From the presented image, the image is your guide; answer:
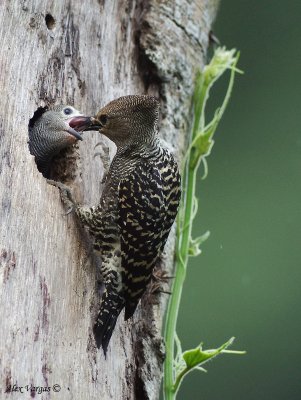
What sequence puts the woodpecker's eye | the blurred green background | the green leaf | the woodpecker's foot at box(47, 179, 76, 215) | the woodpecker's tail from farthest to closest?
the blurred green background
the woodpecker's eye
the green leaf
the woodpecker's foot at box(47, 179, 76, 215)
the woodpecker's tail

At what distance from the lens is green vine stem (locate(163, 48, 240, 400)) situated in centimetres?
419

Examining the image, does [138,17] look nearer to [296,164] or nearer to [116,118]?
[116,118]

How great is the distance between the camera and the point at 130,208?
155 inches

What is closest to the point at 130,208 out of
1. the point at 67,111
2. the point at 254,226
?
the point at 67,111

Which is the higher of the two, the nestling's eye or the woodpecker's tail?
the nestling's eye

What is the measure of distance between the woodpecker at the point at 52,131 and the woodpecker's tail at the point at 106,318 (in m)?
0.80

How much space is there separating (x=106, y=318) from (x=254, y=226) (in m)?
3.59

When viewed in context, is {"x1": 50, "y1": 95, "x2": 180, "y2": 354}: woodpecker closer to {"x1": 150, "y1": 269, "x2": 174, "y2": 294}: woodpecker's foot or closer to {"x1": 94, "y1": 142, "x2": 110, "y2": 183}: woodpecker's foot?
{"x1": 94, "y1": 142, "x2": 110, "y2": 183}: woodpecker's foot

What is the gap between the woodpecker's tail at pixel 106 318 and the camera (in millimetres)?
3691

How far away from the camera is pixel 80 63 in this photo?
4.14m

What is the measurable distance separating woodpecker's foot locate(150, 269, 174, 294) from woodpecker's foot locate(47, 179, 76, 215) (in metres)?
0.74

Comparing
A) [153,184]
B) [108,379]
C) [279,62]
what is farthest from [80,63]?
[279,62]

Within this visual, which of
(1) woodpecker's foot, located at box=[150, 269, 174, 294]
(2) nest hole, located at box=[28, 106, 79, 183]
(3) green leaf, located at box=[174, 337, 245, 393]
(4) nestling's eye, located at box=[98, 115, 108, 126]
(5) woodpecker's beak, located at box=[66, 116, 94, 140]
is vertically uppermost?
(4) nestling's eye, located at box=[98, 115, 108, 126]

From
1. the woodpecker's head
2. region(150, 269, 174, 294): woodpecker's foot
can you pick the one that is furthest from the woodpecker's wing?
region(150, 269, 174, 294): woodpecker's foot
